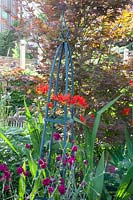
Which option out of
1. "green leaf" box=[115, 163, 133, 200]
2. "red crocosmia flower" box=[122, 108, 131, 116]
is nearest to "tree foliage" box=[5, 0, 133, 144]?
"red crocosmia flower" box=[122, 108, 131, 116]

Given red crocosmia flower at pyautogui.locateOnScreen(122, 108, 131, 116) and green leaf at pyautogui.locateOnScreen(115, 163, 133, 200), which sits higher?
red crocosmia flower at pyautogui.locateOnScreen(122, 108, 131, 116)

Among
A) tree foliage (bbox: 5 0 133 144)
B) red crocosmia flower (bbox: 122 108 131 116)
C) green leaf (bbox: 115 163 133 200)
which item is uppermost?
tree foliage (bbox: 5 0 133 144)

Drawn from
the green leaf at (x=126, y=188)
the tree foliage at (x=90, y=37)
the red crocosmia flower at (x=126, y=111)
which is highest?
the tree foliage at (x=90, y=37)

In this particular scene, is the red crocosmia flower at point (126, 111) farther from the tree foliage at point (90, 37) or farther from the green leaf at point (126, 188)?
the green leaf at point (126, 188)

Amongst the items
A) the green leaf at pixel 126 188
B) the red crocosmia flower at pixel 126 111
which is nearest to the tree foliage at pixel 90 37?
the red crocosmia flower at pixel 126 111

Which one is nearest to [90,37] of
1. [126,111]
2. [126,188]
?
[126,111]

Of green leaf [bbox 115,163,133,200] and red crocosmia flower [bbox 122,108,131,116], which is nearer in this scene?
green leaf [bbox 115,163,133,200]

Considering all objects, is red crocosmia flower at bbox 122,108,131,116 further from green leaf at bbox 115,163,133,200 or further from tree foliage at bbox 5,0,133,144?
green leaf at bbox 115,163,133,200

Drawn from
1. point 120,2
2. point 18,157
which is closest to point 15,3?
point 120,2

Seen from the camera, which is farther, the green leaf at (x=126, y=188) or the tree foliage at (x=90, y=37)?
the tree foliage at (x=90, y=37)

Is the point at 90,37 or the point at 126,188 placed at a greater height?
the point at 90,37

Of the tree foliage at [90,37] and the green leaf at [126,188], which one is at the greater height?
the tree foliage at [90,37]

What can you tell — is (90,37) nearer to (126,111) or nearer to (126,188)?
(126,111)

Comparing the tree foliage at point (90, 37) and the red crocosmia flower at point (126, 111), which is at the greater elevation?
the tree foliage at point (90, 37)
